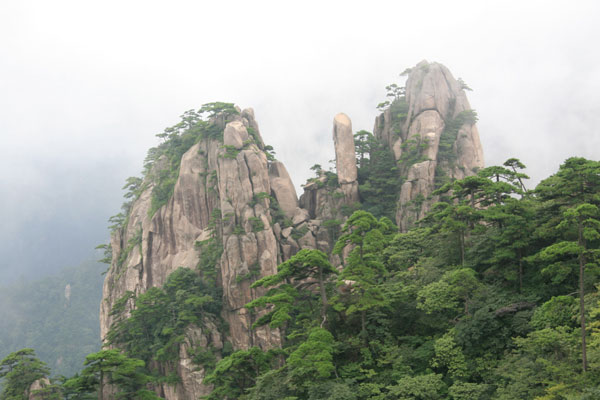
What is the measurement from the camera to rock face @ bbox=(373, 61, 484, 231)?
1681 inches

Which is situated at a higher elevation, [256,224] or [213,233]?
[256,224]

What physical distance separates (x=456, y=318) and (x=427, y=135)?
1112 inches

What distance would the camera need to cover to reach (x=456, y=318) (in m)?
19.3

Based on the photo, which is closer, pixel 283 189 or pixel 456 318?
pixel 456 318

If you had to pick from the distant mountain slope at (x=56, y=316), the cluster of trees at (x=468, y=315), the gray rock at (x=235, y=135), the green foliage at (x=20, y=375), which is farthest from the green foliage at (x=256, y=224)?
the distant mountain slope at (x=56, y=316)

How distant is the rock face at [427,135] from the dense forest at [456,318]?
16080 millimetres

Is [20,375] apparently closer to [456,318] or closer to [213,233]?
[213,233]

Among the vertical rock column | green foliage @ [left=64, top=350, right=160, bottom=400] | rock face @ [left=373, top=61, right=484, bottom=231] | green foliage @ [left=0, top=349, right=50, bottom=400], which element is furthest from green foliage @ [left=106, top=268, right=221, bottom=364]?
rock face @ [left=373, top=61, right=484, bottom=231]

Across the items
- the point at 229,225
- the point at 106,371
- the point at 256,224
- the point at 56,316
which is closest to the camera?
the point at 106,371

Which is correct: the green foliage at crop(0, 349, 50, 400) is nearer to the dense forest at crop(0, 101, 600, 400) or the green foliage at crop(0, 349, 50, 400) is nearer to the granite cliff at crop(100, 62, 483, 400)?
the dense forest at crop(0, 101, 600, 400)

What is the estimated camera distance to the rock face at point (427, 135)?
42688mm

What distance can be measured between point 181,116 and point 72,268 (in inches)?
3005

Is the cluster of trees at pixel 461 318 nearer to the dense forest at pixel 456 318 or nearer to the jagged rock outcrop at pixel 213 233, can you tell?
the dense forest at pixel 456 318

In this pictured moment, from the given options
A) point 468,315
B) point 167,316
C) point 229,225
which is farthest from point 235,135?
point 468,315
